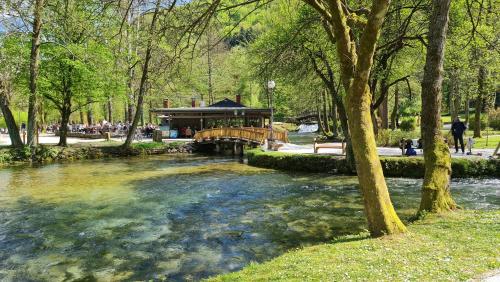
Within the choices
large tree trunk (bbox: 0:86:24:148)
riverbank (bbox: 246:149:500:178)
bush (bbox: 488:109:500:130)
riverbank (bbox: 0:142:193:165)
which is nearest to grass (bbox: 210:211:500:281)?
riverbank (bbox: 246:149:500:178)

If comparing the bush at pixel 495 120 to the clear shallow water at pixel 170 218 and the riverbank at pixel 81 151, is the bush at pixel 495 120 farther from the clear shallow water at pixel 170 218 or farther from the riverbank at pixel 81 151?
the riverbank at pixel 81 151

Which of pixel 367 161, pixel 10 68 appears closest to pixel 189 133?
pixel 10 68

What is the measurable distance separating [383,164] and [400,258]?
12623mm

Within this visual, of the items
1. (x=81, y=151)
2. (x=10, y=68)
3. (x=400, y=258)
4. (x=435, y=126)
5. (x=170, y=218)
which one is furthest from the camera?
(x=81, y=151)

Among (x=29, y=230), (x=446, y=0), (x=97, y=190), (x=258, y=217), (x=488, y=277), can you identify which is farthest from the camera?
(x=97, y=190)

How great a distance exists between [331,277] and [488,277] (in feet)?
5.78

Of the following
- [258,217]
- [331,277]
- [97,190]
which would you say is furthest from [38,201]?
[331,277]

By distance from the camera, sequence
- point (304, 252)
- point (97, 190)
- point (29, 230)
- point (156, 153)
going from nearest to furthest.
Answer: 1. point (304, 252)
2. point (29, 230)
3. point (97, 190)
4. point (156, 153)

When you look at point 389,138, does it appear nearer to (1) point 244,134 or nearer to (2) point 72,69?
(1) point 244,134

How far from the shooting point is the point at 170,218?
464 inches

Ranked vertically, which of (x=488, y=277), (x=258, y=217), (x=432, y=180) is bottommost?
(x=258, y=217)

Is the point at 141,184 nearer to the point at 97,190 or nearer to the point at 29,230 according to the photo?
the point at 97,190

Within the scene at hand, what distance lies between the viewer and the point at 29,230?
10609mm

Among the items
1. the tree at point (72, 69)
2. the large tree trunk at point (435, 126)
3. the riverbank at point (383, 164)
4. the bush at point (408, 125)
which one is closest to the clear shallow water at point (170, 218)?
the riverbank at point (383, 164)
